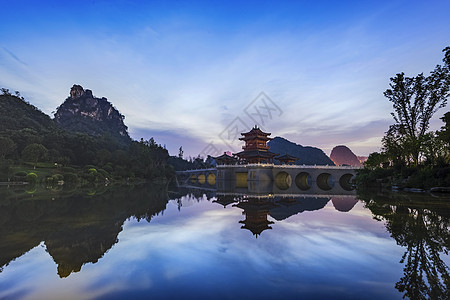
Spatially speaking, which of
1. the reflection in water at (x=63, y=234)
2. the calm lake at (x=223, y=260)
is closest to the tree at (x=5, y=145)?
the reflection in water at (x=63, y=234)

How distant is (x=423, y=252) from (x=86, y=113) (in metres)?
122

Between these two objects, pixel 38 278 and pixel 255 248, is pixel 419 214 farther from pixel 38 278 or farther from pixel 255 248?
pixel 38 278

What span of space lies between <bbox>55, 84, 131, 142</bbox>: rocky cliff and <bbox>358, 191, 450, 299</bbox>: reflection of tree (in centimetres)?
10637

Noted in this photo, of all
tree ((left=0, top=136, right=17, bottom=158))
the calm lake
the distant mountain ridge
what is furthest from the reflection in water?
the distant mountain ridge

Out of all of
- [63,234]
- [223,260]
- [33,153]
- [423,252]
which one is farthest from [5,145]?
[423,252]

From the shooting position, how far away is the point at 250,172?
142 feet

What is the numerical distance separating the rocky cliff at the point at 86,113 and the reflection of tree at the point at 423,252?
106373 mm

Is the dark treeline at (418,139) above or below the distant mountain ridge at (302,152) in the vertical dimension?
below

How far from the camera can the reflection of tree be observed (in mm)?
3424

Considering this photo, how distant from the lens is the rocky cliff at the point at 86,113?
10312 cm

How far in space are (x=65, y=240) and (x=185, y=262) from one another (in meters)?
3.19

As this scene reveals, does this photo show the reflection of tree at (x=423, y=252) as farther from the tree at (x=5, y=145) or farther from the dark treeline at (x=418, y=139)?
the tree at (x=5, y=145)

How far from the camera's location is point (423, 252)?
5.00 meters

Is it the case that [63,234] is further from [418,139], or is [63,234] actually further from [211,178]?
[211,178]
